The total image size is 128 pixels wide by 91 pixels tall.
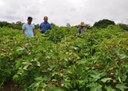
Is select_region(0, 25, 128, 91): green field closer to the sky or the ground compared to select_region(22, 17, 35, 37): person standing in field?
closer to the ground

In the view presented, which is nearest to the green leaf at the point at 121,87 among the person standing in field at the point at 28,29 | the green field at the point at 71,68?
the green field at the point at 71,68

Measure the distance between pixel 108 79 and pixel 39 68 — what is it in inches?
44.3

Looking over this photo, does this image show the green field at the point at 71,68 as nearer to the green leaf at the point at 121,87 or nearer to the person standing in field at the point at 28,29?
the green leaf at the point at 121,87

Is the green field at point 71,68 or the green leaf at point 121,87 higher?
the green field at point 71,68

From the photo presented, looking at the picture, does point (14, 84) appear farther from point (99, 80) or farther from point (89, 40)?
point (99, 80)

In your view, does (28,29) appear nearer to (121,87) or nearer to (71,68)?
(71,68)

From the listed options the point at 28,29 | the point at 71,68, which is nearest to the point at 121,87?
the point at 71,68

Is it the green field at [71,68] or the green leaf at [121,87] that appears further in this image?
the green field at [71,68]

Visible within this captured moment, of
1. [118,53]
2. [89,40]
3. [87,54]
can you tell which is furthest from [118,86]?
[89,40]

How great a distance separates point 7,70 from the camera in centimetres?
668

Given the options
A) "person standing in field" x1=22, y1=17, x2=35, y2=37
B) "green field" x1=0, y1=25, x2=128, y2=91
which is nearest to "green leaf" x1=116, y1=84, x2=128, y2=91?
"green field" x1=0, y1=25, x2=128, y2=91

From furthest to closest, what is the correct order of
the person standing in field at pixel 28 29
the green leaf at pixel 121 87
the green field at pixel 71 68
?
the person standing in field at pixel 28 29, the green field at pixel 71 68, the green leaf at pixel 121 87

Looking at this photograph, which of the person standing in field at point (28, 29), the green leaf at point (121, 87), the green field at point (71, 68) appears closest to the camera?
the green leaf at point (121, 87)

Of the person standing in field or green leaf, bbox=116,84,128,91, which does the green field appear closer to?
green leaf, bbox=116,84,128,91
